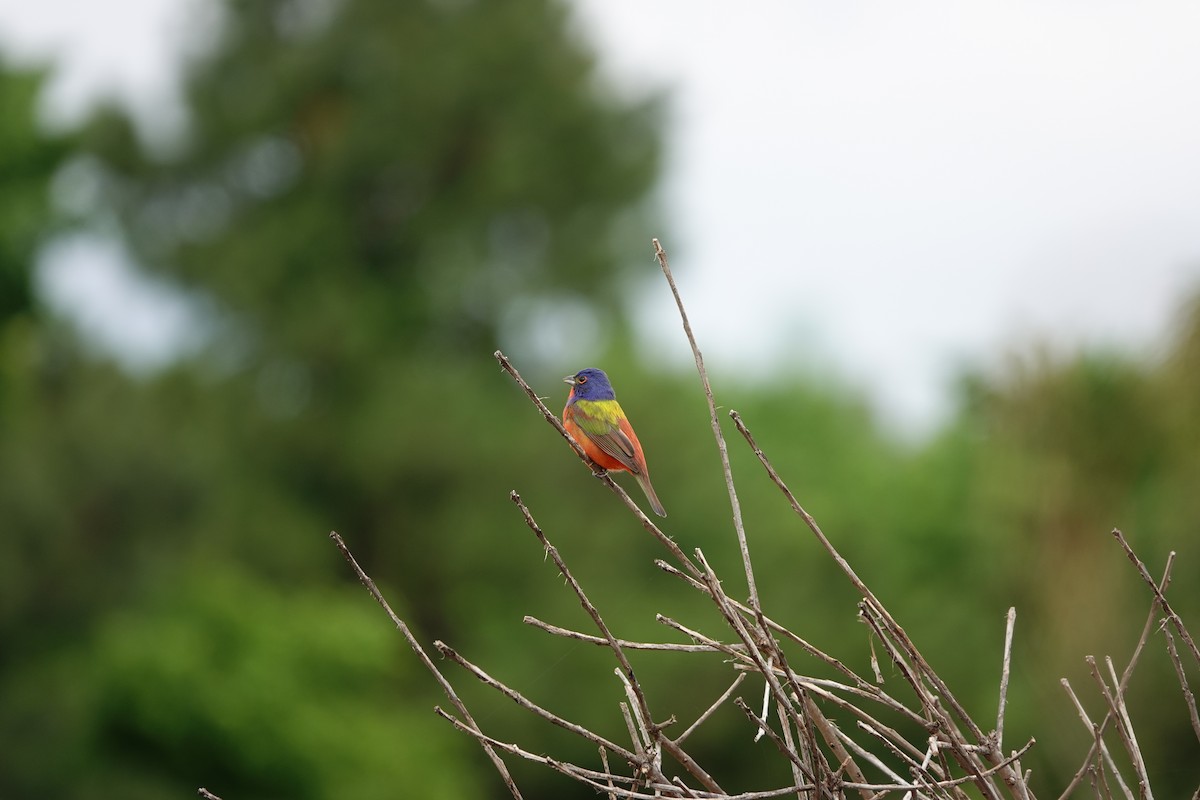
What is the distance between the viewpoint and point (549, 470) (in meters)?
31.2

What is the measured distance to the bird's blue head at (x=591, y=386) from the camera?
6.04 m

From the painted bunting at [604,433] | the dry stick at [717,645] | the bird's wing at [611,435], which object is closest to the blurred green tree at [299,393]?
the painted bunting at [604,433]

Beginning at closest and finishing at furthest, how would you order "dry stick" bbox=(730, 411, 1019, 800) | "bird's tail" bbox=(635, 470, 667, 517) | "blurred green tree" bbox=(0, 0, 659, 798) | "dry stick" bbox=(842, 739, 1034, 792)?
"dry stick" bbox=(842, 739, 1034, 792) → "dry stick" bbox=(730, 411, 1019, 800) → "bird's tail" bbox=(635, 470, 667, 517) → "blurred green tree" bbox=(0, 0, 659, 798)

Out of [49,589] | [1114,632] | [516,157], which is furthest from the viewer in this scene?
[516,157]

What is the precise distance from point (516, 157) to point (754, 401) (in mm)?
14237

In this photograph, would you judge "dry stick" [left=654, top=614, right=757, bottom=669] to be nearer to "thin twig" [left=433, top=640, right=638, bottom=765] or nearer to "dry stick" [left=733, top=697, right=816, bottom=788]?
"dry stick" [left=733, top=697, right=816, bottom=788]

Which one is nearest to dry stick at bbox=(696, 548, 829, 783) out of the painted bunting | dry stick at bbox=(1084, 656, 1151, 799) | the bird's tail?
dry stick at bbox=(1084, 656, 1151, 799)

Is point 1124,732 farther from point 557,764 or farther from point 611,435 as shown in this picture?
point 611,435

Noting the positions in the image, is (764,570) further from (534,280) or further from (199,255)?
(199,255)

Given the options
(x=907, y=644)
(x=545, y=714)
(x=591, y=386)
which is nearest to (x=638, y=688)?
(x=545, y=714)

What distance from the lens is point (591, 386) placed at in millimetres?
6145

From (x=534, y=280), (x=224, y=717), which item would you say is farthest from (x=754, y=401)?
(x=224, y=717)

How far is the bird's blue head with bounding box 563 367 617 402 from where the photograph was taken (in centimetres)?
604

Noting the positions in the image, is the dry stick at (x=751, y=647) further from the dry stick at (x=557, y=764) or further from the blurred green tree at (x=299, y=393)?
the blurred green tree at (x=299, y=393)
